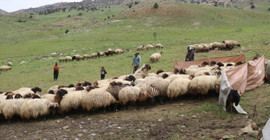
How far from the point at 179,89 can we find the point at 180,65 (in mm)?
5791

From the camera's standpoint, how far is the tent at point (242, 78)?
26.3 feet

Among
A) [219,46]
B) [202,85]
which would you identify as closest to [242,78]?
[202,85]

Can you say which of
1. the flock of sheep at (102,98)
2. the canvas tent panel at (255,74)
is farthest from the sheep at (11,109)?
the canvas tent panel at (255,74)

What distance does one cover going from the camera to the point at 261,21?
55312mm

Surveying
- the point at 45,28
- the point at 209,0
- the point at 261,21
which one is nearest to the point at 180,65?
the point at 261,21

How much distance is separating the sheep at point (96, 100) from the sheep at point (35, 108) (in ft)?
3.93

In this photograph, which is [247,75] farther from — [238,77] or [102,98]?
[102,98]

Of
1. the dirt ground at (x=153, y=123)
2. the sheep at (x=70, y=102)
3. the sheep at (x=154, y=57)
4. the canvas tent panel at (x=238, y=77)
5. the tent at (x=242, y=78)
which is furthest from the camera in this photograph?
the sheep at (x=154, y=57)

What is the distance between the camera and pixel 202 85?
9.14 metres

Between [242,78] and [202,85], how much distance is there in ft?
5.12

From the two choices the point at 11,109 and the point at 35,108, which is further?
the point at 11,109

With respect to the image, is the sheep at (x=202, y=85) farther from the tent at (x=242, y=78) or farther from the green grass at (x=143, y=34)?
the green grass at (x=143, y=34)

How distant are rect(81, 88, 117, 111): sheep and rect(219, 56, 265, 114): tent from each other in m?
3.95

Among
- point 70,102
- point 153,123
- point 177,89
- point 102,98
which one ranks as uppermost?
point 177,89
